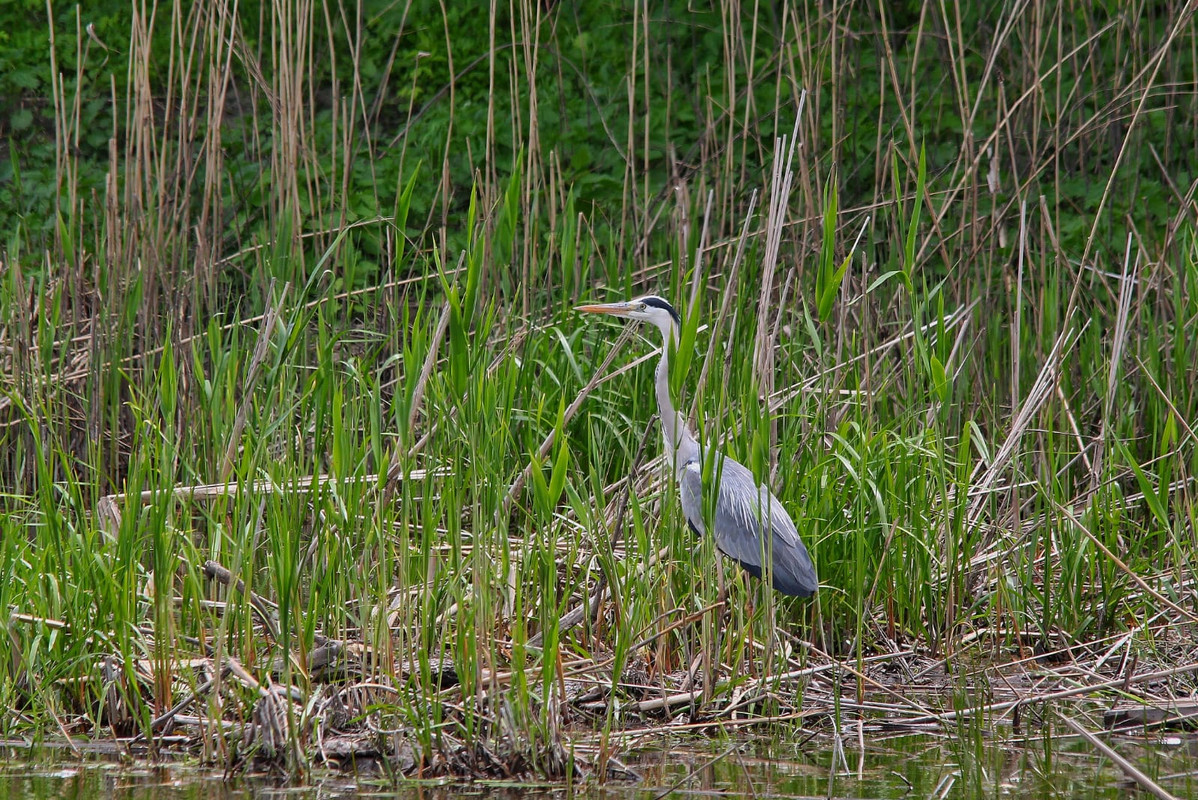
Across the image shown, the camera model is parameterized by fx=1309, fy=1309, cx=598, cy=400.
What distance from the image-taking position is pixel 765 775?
2834 millimetres

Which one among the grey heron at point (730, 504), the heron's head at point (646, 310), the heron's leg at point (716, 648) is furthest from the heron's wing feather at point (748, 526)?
the heron's head at point (646, 310)

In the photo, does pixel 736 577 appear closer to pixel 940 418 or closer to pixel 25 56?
pixel 940 418

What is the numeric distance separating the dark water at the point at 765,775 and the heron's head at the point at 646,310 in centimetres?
148

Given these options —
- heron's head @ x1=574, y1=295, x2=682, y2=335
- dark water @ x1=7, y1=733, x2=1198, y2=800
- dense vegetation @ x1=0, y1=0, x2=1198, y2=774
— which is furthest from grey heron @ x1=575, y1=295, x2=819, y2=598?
dark water @ x1=7, y1=733, x2=1198, y2=800

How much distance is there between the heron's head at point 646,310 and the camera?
4121mm

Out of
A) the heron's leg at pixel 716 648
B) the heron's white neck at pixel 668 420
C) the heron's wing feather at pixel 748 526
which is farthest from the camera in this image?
the heron's white neck at pixel 668 420

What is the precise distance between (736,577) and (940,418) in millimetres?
694

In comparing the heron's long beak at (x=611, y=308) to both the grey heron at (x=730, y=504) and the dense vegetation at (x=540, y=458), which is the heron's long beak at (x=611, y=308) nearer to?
the grey heron at (x=730, y=504)

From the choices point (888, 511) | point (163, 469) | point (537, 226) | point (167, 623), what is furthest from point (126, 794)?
point (537, 226)

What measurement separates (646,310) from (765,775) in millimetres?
1759

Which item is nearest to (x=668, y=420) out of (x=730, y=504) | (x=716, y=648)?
(x=730, y=504)

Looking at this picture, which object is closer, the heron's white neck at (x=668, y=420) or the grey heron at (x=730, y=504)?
the grey heron at (x=730, y=504)

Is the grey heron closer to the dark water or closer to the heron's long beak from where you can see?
the heron's long beak

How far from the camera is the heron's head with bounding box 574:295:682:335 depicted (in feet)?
13.5
